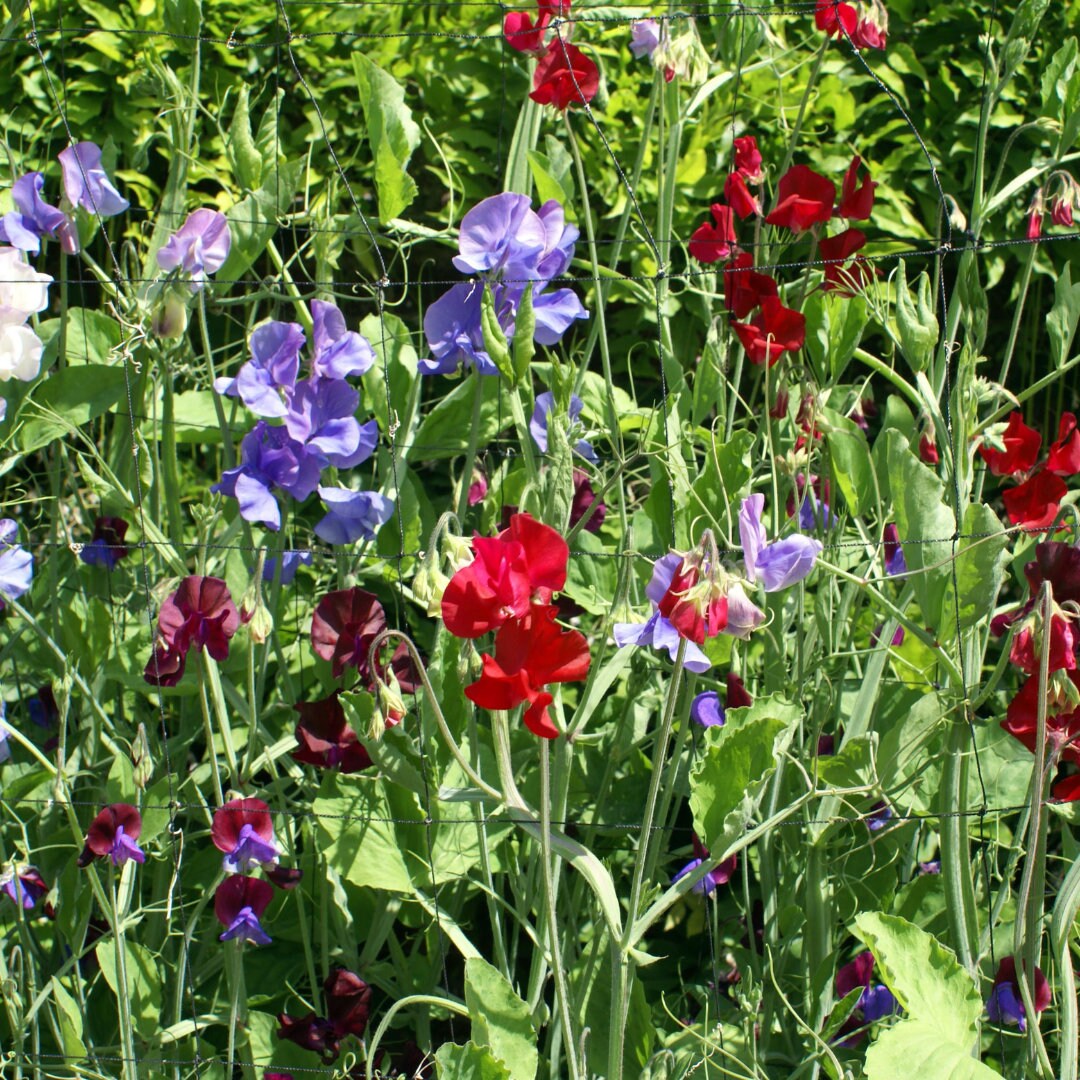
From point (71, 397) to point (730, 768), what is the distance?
35.0 inches

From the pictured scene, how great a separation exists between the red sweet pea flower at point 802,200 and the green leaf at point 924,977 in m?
0.70

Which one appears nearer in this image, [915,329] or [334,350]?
[915,329]

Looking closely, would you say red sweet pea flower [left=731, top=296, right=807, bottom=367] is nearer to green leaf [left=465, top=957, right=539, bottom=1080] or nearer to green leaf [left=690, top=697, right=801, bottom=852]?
green leaf [left=690, top=697, right=801, bottom=852]

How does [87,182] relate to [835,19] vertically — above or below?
below

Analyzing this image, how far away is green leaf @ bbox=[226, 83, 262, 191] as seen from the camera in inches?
57.1

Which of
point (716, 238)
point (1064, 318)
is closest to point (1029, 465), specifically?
point (1064, 318)

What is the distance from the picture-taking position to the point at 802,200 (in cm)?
129

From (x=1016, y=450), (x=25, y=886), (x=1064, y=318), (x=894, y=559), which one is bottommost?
(x=25, y=886)

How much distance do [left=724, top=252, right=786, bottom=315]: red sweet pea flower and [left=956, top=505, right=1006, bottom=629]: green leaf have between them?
0.32 metres

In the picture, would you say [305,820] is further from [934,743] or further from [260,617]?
[934,743]

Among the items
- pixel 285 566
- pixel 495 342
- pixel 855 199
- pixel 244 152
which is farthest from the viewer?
pixel 285 566

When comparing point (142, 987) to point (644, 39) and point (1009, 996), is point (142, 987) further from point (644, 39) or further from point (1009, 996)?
point (644, 39)

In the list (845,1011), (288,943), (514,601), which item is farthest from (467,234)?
(288,943)

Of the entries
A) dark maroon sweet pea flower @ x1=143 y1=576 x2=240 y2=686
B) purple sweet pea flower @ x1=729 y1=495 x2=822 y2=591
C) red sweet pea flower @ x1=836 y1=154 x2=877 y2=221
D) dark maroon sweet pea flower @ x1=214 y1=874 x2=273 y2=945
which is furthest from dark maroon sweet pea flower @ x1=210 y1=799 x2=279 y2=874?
red sweet pea flower @ x1=836 y1=154 x2=877 y2=221
